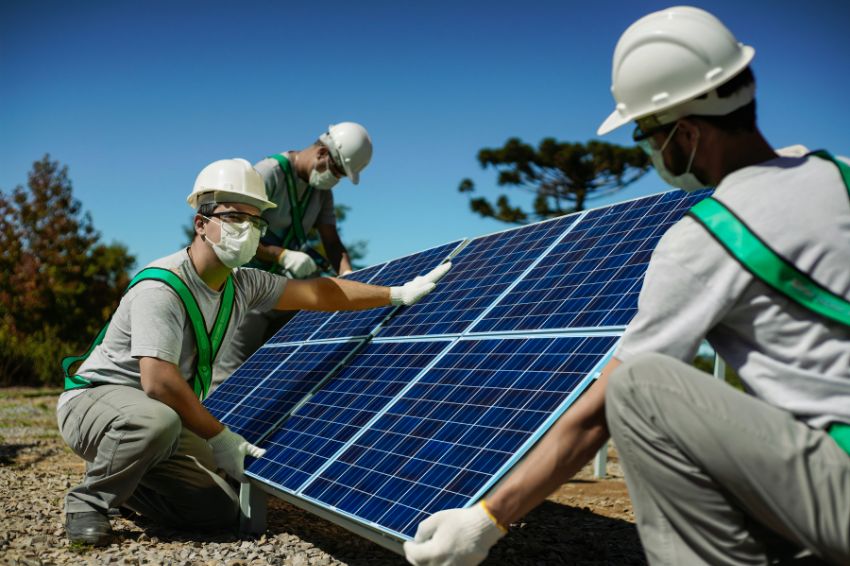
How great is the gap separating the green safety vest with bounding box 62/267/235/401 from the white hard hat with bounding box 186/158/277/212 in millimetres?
613

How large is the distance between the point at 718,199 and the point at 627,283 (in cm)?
159

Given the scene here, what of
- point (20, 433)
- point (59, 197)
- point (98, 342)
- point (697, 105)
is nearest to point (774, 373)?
point (697, 105)

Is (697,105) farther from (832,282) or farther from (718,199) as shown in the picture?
(832,282)

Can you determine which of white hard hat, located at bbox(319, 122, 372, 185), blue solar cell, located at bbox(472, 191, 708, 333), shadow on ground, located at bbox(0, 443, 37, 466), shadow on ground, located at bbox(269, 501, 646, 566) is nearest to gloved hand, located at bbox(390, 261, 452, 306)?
blue solar cell, located at bbox(472, 191, 708, 333)

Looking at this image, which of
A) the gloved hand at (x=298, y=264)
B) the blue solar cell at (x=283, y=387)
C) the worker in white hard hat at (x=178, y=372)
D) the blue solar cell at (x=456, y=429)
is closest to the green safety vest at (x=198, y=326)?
the worker in white hard hat at (x=178, y=372)

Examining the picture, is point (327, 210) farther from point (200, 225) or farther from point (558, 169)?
point (558, 169)

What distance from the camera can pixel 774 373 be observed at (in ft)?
8.09

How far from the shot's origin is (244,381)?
722cm

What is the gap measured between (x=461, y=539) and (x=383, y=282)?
4320 mm

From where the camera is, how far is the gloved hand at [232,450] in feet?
17.6

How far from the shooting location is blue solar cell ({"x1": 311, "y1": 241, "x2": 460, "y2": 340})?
6.45 metres

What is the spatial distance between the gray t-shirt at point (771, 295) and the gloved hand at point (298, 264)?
17.8 feet

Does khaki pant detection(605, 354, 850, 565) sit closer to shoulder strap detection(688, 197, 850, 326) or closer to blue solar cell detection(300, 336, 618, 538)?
shoulder strap detection(688, 197, 850, 326)

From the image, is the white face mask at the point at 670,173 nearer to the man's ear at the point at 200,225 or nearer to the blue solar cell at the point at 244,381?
the man's ear at the point at 200,225
